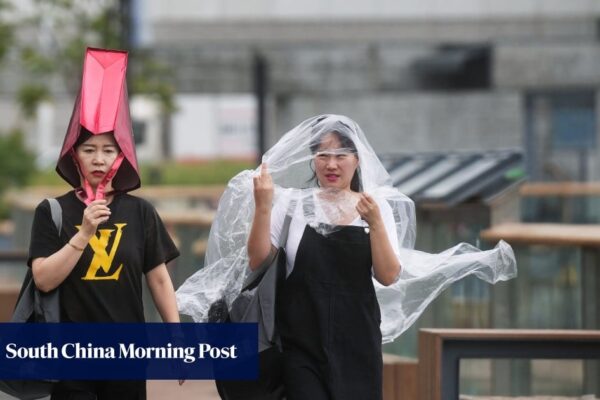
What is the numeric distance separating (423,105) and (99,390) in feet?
97.6

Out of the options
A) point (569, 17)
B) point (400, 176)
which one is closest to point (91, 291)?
point (400, 176)

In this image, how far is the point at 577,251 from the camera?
33.7ft

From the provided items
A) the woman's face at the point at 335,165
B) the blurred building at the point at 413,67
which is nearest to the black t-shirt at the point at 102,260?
the woman's face at the point at 335,165

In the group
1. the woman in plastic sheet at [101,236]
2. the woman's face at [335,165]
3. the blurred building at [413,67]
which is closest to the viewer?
the woman in plastic sheet at [101,236]

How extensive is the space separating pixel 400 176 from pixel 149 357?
7.83 m

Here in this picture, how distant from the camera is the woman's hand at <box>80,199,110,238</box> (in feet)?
18.7

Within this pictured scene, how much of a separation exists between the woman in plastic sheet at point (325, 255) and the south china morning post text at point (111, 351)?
198mm

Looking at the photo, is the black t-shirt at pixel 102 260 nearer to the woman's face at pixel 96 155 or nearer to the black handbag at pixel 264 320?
the woman's face at pixel 96 155

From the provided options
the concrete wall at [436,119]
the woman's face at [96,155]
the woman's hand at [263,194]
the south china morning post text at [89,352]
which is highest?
the concrete wall at [436,119]

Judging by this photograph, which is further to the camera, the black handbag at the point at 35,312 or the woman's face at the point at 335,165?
the woman's face at the point at 335,165

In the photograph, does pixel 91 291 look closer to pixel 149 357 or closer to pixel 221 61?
pixel 149 357

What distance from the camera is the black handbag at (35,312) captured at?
Answer: 19.1 feet

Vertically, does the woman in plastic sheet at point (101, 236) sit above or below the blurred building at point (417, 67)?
below

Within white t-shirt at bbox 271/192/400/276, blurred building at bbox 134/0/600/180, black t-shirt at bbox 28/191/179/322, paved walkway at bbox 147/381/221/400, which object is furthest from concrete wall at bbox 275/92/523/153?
black t-shirt at bbox 28/191/179/322
